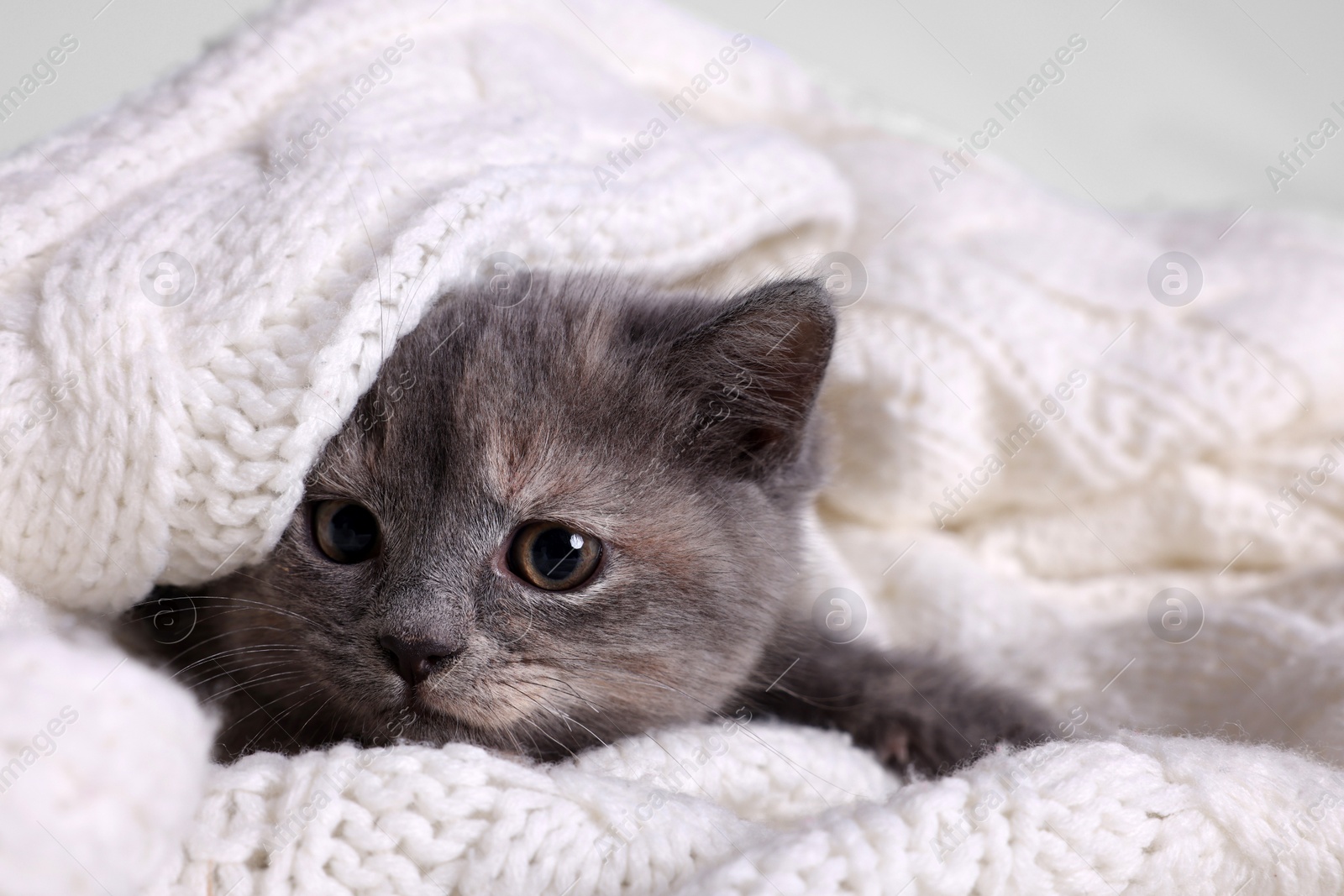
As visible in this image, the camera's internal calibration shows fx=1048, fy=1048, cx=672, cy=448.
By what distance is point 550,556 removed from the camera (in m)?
1.18

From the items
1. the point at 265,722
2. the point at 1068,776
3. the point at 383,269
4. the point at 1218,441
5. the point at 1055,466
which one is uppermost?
the point at 1218,441

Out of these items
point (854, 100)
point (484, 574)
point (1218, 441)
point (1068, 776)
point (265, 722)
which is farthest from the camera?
point (854, 100)

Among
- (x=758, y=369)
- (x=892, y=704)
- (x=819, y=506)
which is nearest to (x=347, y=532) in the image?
(x=758, y=369)

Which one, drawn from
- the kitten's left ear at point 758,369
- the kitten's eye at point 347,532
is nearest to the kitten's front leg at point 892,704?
the kitten's left ear at point 758,369

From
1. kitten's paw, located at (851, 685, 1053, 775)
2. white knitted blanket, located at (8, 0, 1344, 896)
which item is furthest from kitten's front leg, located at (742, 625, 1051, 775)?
white knitted blanket, located at (8, 0, 1344, 896)

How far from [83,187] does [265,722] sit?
2.19 feet

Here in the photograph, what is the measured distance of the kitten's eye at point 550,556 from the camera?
1.17 m

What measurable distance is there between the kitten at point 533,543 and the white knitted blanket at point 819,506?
0.24 feet

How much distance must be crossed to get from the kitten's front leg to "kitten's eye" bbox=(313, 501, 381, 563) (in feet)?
1.77

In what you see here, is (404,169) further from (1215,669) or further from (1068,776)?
(1215,669)

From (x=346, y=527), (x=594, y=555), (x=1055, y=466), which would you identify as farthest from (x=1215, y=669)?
(x=346, y=527)

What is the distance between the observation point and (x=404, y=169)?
1.28 metres

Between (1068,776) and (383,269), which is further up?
(1068,776)

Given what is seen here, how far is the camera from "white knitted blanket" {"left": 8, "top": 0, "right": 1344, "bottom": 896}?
36.1 inches
